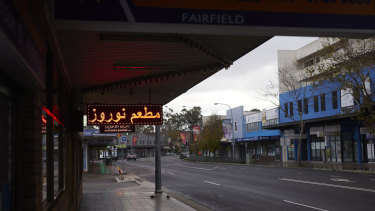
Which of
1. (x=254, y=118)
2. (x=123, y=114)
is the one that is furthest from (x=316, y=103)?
(x=123, y=114)

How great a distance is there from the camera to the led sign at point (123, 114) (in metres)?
10.4

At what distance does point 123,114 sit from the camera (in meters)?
10.4

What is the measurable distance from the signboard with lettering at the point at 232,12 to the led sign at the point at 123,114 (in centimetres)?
700

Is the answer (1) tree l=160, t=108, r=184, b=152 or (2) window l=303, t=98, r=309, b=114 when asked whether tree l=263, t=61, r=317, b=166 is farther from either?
(1) tree l=160, t=108, r=184, b=152

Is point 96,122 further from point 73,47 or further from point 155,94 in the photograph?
point 73,47

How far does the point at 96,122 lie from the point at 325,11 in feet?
24.9

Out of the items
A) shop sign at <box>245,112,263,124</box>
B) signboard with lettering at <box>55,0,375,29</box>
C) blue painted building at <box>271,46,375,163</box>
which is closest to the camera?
signboard with lettering at <box>55,0,375,29</box>

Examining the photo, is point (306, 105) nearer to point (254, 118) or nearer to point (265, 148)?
point (265, 148)

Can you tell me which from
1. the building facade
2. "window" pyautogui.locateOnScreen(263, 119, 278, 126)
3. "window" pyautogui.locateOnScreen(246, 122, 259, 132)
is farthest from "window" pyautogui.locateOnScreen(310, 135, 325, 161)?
"window" pyautogui.locateOnScreen(246, 122, 259, 132)

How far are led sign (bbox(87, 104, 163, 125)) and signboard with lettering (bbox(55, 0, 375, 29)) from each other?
7.00 meters

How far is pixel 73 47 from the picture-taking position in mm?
5840

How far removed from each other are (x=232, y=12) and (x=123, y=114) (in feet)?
23.4

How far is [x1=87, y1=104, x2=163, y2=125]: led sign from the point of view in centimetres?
1040

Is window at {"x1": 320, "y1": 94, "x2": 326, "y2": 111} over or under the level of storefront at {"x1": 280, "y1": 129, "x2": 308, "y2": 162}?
over
